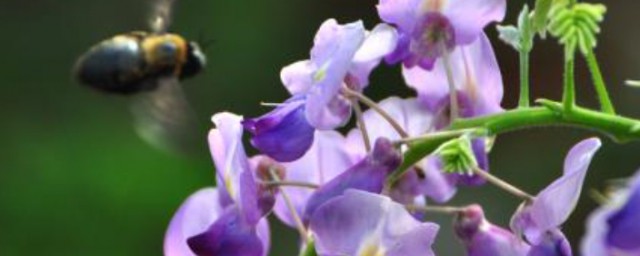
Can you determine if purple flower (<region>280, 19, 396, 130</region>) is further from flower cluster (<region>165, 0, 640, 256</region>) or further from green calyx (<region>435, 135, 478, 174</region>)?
green calyx (<region>435, 135, 478, 174</region>)

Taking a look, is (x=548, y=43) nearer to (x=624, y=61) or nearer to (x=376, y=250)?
(x=624, y=61)

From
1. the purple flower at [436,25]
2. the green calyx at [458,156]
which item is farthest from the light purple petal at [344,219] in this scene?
the purple flower at [436,25]

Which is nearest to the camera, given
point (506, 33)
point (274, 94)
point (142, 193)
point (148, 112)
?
point (506, 33)

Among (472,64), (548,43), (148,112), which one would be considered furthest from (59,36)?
(472,64)

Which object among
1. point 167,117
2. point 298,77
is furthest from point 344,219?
point 167,117

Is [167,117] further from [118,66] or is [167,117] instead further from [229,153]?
[229,153]

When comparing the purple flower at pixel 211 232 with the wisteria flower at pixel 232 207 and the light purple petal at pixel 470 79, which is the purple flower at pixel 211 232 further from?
the light purple petal at pixel 470 79
